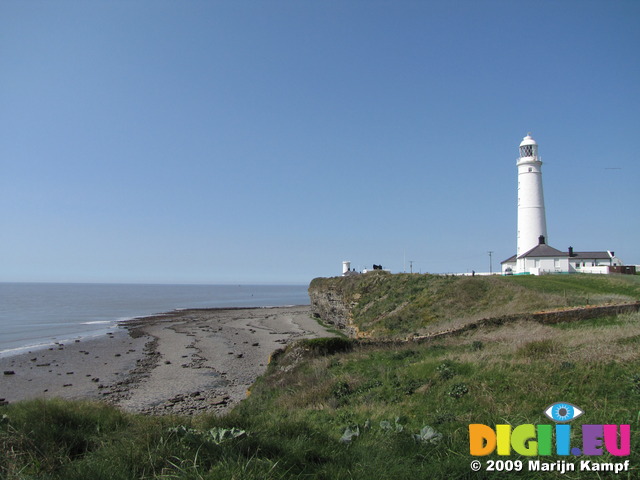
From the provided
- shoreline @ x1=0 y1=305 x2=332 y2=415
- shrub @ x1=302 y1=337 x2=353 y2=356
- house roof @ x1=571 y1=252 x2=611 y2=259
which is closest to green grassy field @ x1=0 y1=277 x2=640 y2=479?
shrub @ x1=302 y1=337 x2=353 y2=356

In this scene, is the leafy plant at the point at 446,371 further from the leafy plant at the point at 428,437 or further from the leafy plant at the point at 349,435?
the leafy plant at the point at 428,437

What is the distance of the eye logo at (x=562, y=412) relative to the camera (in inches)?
279

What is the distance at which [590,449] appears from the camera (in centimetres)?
546

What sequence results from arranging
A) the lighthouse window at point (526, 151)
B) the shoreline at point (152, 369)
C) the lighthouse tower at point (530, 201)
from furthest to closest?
the lighthouse window at point (526, 151) < the lighthouse tower at point (530, 201) < the shoreline at point (152, 369)

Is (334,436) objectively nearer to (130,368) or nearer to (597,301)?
(597,301)

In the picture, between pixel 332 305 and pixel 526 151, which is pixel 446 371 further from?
pixel 526 151

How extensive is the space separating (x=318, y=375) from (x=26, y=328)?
52100 mm

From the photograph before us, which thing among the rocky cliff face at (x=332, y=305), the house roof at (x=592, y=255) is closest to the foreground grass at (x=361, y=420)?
the rocky cliff face at (x=332, y=305)

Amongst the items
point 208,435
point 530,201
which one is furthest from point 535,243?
point 208,435

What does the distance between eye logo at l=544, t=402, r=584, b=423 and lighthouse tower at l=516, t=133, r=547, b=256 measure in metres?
51.7

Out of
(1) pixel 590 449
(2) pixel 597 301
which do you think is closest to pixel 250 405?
(1) pixel 590 449

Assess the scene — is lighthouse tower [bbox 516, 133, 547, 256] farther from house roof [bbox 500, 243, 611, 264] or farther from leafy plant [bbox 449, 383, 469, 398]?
leafy plant [bbox 449, 383, 469, 398]

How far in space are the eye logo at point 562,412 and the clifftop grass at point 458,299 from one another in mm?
14758

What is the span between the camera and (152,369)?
29.4 meters
